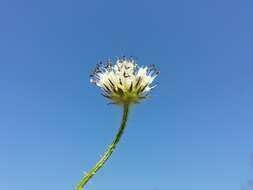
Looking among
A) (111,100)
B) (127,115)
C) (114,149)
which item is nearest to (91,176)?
(114,149)

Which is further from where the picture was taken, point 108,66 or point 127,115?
point 108,66

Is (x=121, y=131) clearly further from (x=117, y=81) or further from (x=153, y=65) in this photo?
(x=153, y=65)

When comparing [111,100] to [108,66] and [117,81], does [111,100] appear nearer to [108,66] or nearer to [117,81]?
[117,81]

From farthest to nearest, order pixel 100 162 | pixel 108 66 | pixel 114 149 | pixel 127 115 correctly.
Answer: pixel 108 66, pixel 127 115, pixel 114 149, pixel 100 162

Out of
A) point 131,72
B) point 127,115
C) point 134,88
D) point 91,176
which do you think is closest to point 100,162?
point 91,176

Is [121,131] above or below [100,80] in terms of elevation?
below
